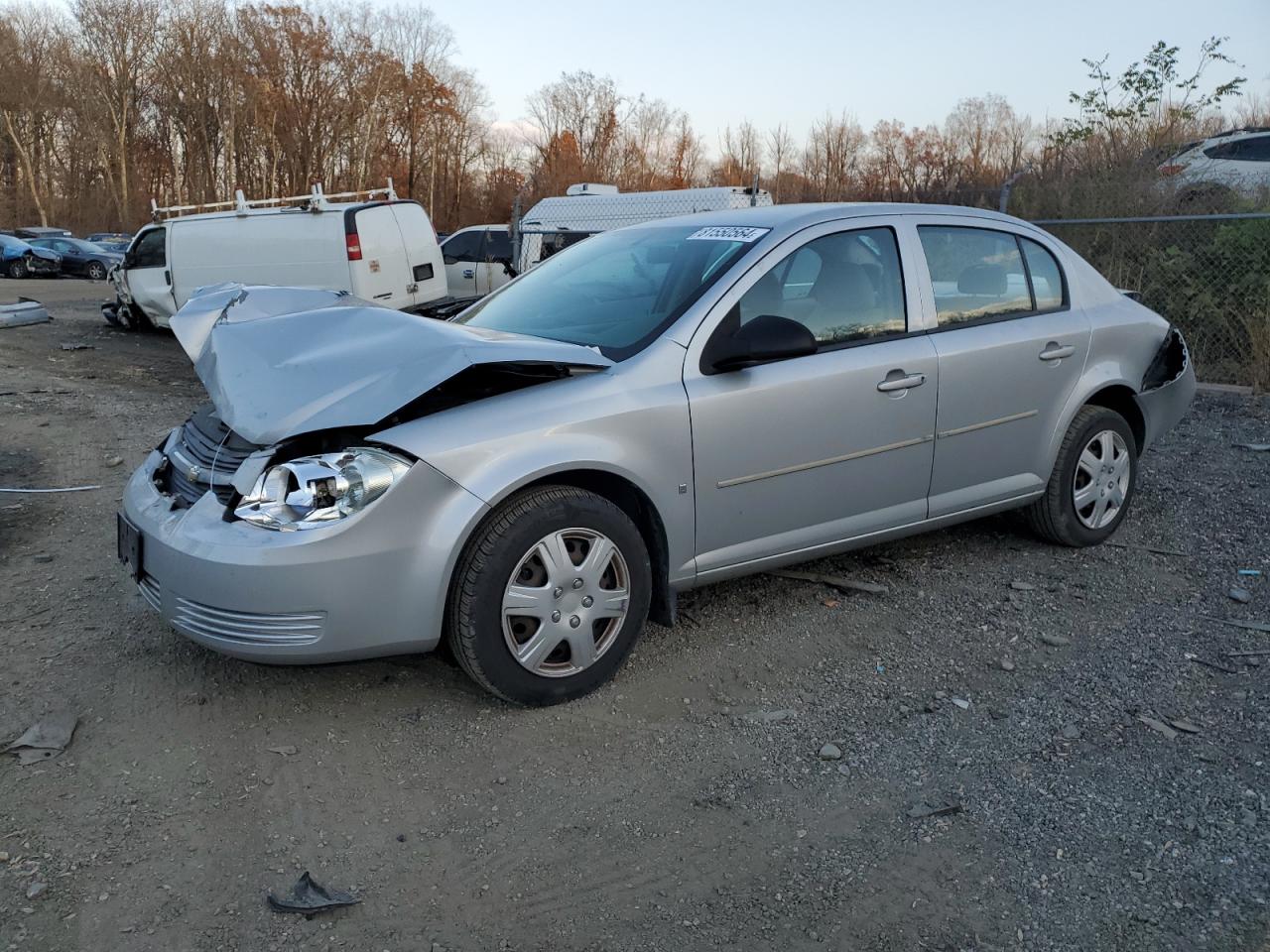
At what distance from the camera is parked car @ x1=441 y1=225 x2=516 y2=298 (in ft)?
53.6

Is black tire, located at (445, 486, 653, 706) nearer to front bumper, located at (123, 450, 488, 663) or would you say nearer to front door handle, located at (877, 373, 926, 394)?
front bumper, located at (123, 450, 488, 663)

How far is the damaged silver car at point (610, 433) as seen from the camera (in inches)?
127

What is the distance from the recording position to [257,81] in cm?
5312

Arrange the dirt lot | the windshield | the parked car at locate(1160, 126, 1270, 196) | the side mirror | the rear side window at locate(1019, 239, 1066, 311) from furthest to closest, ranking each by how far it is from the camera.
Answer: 1. the parked car at locate(1160, 126, 1270, 196)
2. the rear side window at locate(1019, 239, 1066, 311)
3. the windshield
4. the side mirror
5. the dirt lot

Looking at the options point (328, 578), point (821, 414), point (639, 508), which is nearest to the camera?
point (328, 578)

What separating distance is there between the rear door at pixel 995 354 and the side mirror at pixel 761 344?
37.6 inches

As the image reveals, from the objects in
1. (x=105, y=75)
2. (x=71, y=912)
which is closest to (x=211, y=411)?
(x=71, y=912)

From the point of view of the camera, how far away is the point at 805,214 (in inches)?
171

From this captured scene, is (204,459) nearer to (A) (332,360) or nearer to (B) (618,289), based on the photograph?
(A) (332,360)

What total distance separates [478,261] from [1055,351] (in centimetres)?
1282

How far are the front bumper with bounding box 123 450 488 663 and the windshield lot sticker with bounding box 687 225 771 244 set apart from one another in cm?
168

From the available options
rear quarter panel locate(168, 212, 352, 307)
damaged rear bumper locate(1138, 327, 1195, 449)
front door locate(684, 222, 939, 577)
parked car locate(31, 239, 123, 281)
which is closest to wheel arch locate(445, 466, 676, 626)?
front door locate(684, 222, 939, 577)

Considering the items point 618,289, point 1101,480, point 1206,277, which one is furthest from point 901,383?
point 1206,277

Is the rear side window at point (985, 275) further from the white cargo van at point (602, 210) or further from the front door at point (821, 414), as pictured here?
the white cargo van at point (602, 210)
